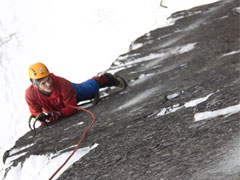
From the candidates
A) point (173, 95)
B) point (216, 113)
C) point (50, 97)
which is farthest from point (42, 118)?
point (216, 113)

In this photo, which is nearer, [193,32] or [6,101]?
[193,32]

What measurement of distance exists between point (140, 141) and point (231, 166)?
3.37 ft

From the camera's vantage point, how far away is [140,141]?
290 centimetres

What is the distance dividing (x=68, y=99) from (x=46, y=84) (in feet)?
1.31

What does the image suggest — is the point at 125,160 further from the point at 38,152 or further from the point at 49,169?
the point at 38,152

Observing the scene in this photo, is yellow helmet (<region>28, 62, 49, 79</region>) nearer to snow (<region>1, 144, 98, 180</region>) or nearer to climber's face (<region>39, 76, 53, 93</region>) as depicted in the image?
climber's face (<region>39, 76, 53, 93</region>)

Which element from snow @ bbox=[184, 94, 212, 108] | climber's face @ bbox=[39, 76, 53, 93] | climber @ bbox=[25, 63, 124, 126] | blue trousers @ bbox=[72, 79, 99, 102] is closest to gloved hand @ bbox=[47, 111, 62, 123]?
climber @ bbox=[25, 63, 124, 126]

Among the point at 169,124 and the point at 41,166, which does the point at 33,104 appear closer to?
the point at 41,166

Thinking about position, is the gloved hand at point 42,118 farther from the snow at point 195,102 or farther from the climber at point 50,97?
the snow at point 195,102

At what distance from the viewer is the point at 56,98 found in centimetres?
446

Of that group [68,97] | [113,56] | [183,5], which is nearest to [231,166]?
[68,97]

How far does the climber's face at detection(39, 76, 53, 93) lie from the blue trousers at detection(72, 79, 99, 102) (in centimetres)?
49

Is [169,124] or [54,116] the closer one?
[169,124]

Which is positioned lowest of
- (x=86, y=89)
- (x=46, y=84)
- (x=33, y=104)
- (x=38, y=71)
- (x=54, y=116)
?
(x=54, y=116)
